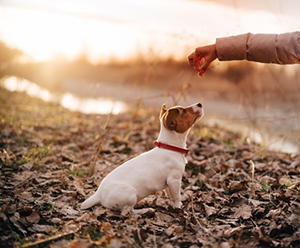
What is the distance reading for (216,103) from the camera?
14.7 meters

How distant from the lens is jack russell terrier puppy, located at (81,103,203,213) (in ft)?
11.2

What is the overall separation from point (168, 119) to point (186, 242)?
129 centimetres

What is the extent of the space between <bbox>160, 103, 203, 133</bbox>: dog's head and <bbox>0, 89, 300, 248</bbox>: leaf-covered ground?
34.2 inches

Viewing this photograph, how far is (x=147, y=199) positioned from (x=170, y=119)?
109 centimetres

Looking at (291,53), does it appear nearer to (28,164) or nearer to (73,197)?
(73,197)

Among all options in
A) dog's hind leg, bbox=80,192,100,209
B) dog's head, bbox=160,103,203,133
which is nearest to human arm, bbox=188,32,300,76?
dog's head, bbox=160,103,203,133

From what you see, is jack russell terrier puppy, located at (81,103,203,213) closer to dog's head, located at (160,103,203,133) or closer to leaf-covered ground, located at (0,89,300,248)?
dog's head, located at (160,103,203,133)

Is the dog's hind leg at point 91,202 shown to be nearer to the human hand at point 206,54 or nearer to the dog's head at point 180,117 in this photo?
the dog's head at point 180,117

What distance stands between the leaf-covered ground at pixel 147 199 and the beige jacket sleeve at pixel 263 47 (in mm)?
1520

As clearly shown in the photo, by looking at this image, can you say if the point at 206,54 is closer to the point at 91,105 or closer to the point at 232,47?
the point at 232,47

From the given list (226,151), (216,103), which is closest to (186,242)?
(226,151)

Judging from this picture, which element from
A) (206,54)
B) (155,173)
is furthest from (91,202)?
(206,54)

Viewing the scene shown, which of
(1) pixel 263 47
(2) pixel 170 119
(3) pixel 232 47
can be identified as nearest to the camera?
(1) pixel 263 47

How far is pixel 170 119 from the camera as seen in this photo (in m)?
3.55
